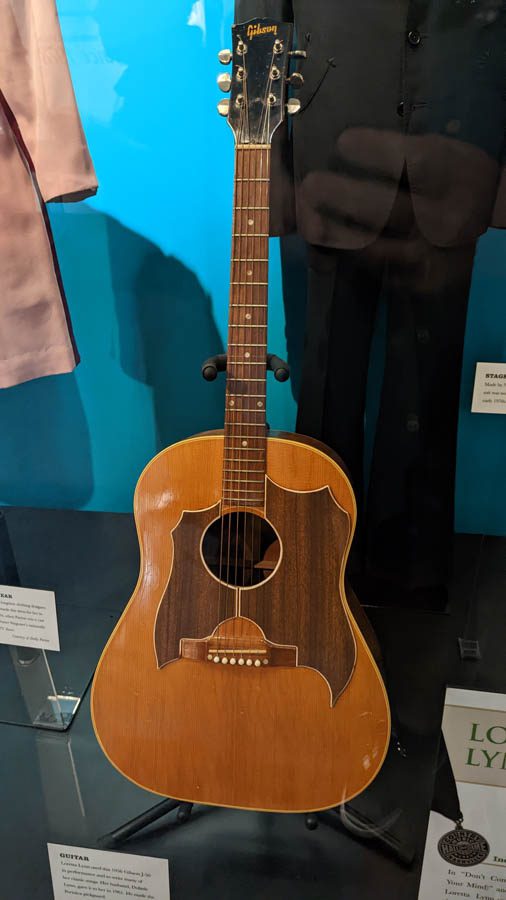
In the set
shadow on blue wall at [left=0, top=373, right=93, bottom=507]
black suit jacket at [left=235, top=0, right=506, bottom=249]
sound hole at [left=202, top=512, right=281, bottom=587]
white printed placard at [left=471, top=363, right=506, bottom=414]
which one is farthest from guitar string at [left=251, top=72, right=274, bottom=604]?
shadow on blue wall at [left=0, top=373, right=93, bottom=507]

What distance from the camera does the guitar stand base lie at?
0.99 metres

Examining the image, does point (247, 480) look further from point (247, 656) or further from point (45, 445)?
point (45, 445)

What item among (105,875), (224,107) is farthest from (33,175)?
(105,875)

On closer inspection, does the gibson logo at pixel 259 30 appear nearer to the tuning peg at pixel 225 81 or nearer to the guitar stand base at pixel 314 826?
the tuning peg at pixel 225 81

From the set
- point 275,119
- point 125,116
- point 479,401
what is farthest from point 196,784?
point 125,116

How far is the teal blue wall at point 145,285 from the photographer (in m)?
1.01

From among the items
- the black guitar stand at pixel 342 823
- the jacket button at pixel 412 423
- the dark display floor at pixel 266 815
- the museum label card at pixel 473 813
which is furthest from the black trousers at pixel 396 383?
the museum label card at pixel 473 813

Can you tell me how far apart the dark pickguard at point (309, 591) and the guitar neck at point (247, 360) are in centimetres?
4

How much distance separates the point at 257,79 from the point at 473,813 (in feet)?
3.19

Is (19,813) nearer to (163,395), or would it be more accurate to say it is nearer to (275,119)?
(163,395)

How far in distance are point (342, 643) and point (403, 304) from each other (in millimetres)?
548

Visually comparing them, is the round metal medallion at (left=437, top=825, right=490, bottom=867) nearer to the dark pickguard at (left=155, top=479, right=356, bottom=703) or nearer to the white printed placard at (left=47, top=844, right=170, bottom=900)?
the dark pickguard at (left=155, top=479, right=356, bottom=703)

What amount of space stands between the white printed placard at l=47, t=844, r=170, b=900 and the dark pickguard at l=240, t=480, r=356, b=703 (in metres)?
0.40

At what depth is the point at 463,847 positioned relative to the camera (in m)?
A: 0.88
